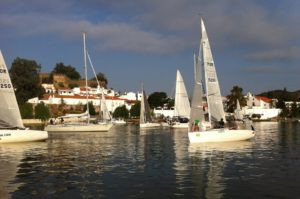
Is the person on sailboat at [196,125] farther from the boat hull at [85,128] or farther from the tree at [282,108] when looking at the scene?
the tree at [282,108]

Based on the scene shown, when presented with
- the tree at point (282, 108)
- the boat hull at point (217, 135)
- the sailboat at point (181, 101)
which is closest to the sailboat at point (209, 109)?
the boat hull at point (217, 135)

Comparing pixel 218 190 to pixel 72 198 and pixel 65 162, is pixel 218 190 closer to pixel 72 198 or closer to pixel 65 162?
pixel 72 198

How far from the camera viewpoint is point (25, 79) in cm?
14738

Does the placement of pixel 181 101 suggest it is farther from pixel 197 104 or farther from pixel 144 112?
pixel 197 104

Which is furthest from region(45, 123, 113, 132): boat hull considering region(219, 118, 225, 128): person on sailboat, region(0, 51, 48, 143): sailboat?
region(219, 118, 225, 128): person on sailboat

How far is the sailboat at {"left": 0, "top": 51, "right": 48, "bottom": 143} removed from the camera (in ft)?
127

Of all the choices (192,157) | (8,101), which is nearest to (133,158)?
(192,157)

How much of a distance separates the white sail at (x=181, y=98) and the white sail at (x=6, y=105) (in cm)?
4621

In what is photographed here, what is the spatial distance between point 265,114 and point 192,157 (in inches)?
5658

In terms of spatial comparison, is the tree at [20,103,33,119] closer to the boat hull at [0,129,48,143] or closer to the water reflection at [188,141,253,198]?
the boat hull at [0,129,48,143]

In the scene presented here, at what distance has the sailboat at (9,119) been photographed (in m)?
38.7

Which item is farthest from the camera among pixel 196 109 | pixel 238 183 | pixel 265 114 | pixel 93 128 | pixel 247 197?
pixel 265 114

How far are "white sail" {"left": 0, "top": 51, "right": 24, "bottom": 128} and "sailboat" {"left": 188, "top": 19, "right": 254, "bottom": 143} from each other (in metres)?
14.6

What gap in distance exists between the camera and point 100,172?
854 inches
